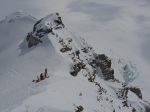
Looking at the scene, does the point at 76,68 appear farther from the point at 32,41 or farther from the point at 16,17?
the point at 16,17

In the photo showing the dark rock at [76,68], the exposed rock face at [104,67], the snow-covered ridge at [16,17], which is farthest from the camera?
the snow-covered ridge at [16,17]

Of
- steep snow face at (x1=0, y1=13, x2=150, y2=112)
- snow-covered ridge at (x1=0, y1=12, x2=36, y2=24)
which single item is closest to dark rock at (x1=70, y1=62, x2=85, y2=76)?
steep snow face at (x1=0, y1=13, x2=150, y2=112)

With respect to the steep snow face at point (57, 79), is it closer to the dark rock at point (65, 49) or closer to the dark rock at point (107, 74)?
the dark rock at point (107, 74)

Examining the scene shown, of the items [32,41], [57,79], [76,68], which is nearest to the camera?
[57,79]

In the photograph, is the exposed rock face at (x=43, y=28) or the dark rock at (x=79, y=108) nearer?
the dark rock at (x=79, y=108)

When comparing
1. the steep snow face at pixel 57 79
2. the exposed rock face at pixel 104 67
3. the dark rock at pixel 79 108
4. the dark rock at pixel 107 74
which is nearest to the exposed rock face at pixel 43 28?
the steep snow face at pixel 57 79

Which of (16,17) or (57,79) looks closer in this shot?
(57,79)

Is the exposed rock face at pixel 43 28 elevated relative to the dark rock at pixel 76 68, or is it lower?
elevated

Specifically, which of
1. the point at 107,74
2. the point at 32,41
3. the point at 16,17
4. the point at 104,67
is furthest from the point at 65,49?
the point at 16,17
